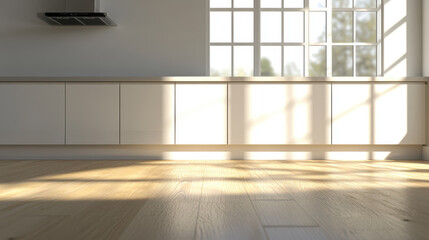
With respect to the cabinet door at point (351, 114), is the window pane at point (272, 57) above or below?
above

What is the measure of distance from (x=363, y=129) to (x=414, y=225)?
2.60m

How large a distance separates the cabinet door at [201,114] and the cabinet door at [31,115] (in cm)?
101

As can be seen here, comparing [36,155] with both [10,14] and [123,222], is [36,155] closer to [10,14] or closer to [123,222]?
[10,14]

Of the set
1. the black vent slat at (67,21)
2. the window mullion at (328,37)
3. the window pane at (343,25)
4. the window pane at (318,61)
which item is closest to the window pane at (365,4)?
the window pane at (343,25)

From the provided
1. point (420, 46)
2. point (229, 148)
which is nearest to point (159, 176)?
point (229, 148)

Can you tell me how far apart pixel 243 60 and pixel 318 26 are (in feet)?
2.82

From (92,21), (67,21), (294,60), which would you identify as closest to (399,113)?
(294,60)

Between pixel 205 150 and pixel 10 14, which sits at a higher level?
pixel 10 14

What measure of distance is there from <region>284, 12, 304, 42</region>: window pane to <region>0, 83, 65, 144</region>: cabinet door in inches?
90.5

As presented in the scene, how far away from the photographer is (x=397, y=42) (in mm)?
4191

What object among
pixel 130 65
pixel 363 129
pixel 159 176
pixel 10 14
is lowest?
pixel 159 176

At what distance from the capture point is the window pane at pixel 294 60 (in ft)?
14.2

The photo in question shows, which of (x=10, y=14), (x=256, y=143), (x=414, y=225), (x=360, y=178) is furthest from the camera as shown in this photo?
(x=10, y=14)

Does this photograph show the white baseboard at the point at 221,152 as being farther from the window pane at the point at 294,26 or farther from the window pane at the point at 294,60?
the window pane at the point at 294,26
